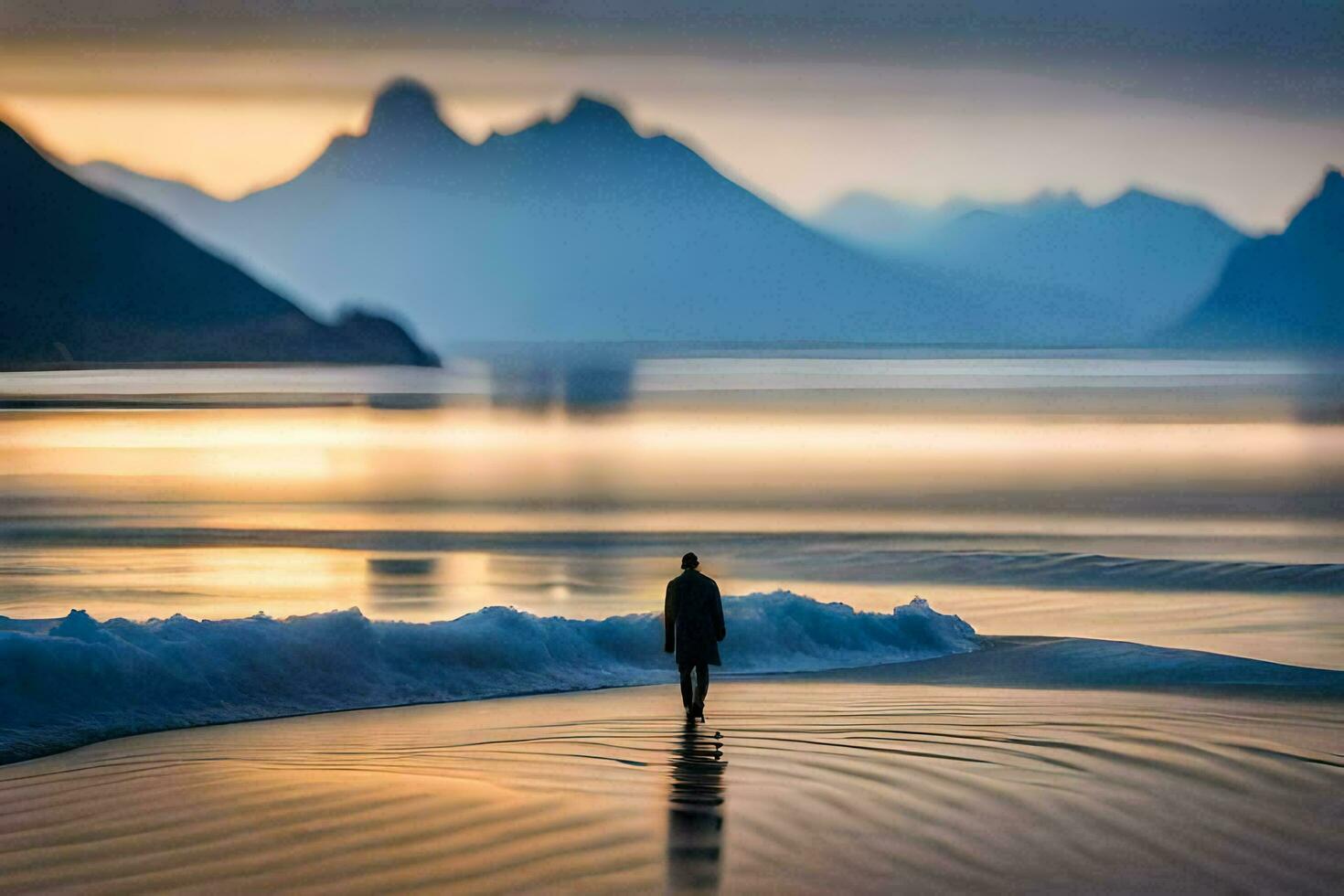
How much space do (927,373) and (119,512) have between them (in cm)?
14697

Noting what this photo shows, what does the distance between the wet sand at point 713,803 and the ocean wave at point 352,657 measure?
81 centimetres

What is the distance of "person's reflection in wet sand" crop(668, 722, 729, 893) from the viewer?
857cm

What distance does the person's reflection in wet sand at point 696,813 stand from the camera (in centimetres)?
857

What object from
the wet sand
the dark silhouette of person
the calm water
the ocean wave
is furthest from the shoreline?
the dark silhouette of person

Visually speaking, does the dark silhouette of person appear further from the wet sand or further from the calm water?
the calm water

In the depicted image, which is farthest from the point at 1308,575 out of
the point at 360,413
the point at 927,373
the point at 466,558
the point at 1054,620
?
the point at 927,373

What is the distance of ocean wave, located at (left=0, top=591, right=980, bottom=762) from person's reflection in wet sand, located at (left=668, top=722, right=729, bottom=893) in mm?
3669

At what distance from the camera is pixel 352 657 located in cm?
1533

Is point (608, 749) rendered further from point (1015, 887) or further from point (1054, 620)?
point (1054, 620)

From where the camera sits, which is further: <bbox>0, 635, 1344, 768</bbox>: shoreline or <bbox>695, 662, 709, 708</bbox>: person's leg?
<bbox>0, 635, 1344, 768</bbox>: shoreline

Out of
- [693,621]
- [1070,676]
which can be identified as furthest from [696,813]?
[1070,676]

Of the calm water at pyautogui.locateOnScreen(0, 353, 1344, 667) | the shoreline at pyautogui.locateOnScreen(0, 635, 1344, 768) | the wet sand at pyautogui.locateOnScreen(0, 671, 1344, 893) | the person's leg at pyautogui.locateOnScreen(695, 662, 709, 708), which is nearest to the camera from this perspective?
the wet sand at pyautogui.locateOnScreen(0, 671, 1344, 893)

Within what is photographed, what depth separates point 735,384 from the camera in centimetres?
13575

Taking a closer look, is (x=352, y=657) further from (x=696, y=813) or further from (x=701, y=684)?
(x=696, y=813)
